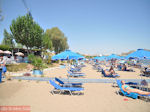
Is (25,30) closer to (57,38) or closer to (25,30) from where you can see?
(25,30)

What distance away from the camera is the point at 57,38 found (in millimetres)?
40719

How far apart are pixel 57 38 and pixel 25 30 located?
63.8ft

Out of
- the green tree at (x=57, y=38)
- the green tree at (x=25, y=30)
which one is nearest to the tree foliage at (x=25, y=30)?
the green tree at (x=25, y=30)

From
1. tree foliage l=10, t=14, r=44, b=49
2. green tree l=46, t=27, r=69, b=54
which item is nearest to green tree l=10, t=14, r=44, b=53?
tree foliage l=10, t=14, r=44, b=49

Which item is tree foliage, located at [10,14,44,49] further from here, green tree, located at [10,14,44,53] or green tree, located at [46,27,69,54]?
green tree, located at [46,27,69,54]

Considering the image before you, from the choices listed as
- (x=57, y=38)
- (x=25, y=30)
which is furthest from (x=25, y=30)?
(x=57, y=38)

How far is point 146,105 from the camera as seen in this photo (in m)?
4.44

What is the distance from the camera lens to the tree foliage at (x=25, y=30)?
2119 centimetres

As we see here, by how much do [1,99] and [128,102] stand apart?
19.1ft

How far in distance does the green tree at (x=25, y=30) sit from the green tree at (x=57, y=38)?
662 inches

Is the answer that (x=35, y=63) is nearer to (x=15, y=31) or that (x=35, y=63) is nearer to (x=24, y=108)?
(x=24, y=108)

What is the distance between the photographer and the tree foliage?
21188 millimetres

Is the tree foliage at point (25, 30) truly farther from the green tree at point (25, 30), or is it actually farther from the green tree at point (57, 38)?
the green tree at point (57, 38)

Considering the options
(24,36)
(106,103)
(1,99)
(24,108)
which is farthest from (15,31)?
(106,103)
